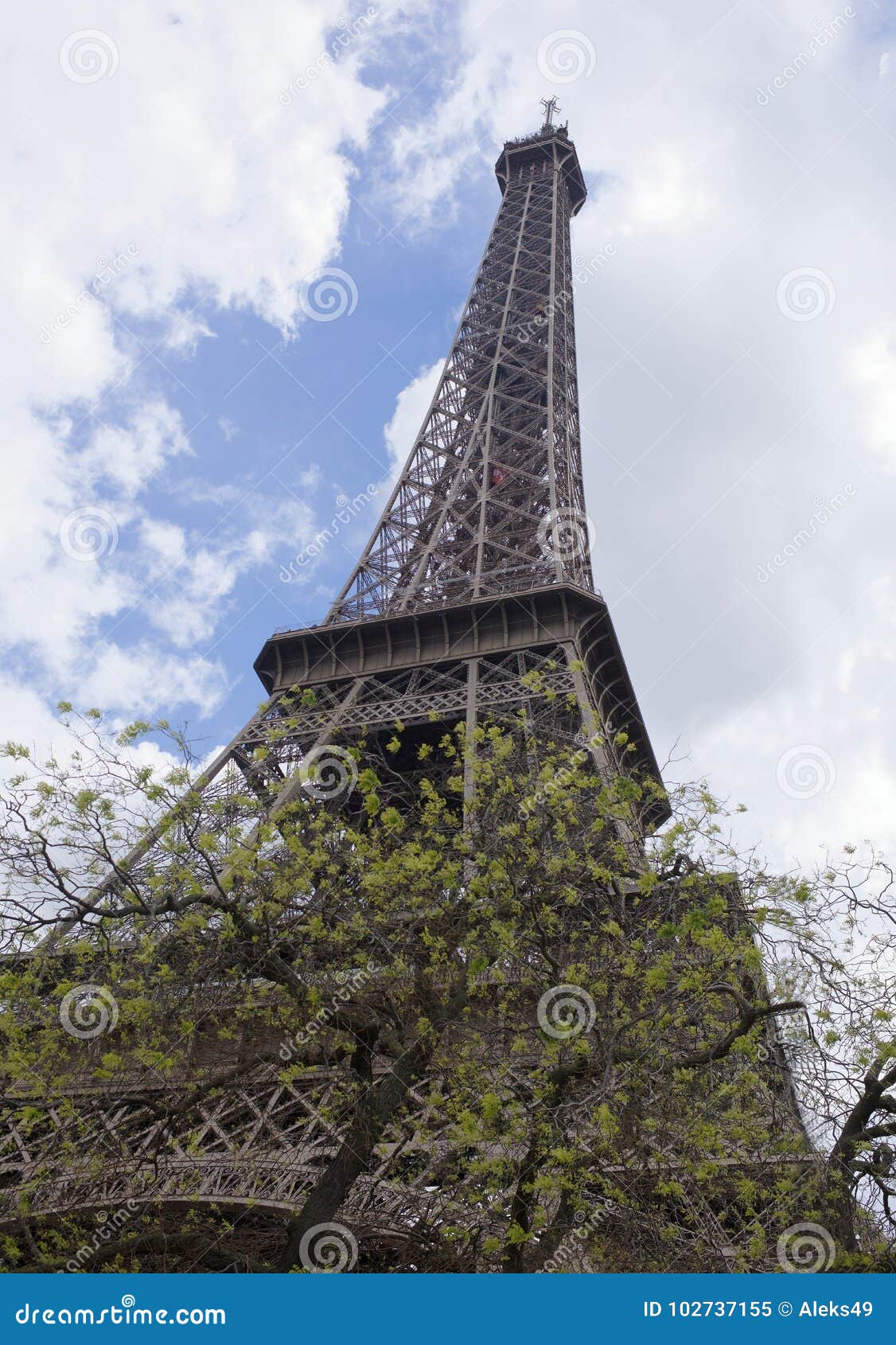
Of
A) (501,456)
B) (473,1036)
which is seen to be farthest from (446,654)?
(473,1036)

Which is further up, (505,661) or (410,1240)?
(505,661)

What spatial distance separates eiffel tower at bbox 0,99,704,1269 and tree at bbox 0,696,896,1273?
305 millimetres

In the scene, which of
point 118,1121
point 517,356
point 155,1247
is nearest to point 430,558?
point 517,356

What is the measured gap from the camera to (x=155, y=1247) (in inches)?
471

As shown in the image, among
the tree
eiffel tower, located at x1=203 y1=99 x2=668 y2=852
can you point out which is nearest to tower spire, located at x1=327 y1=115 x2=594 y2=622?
eiffel tower, located at x1=203 y1=99 x2=668 y2=852

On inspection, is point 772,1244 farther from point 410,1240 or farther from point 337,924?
point 337,924

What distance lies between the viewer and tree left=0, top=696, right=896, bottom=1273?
405 inches

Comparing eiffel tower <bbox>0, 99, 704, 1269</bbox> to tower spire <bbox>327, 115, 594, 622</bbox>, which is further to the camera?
tower spire <bbox>327, 115, 594, 622</bbox>

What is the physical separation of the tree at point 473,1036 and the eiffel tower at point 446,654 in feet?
1.00

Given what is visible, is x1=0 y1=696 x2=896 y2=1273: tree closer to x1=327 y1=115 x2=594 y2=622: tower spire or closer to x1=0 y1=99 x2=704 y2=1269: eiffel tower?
x1=0 y1=99 x2=704 y2=1269: eiffel tower

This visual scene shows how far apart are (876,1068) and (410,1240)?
16.8 feet

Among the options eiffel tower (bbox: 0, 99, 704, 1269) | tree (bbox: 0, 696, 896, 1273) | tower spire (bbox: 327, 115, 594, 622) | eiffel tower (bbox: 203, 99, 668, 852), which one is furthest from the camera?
tower spire (bbox: 327, 115, 594, 622)

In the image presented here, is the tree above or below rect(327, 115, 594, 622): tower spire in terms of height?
below
